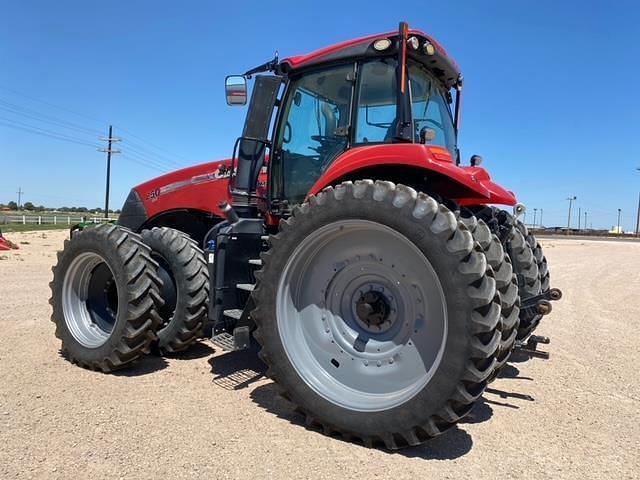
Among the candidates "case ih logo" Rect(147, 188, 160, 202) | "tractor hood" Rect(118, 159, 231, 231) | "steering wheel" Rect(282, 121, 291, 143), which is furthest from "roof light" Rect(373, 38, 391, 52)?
"case ih logo" Rect(147, 188, 160, 202)

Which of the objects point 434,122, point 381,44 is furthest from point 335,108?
point 434,122

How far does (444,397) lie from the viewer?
112 inches

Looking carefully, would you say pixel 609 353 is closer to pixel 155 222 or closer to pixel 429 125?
pixel 429 125

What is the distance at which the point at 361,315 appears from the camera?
138 inches

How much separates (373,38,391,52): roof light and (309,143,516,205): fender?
2.70 feet

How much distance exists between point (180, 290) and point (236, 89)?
1975 mm

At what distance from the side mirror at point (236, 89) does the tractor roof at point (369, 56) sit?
438 mm

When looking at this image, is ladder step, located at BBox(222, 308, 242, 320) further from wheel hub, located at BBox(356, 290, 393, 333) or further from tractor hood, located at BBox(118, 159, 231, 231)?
tractor hood, located at BBox(118, 159, 231, 231)

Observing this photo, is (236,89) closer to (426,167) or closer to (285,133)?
(285,133)

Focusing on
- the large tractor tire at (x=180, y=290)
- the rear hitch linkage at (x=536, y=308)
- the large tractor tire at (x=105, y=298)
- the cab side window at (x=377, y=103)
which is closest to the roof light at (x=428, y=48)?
the cab side window at (x=377, y=103)

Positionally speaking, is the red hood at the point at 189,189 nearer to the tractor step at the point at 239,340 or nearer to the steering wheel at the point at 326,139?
the steering wheel at the point at 326,139

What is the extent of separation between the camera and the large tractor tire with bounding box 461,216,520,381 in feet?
10.3

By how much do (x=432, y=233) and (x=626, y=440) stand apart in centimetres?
201

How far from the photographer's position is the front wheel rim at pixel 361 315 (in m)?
3.21
